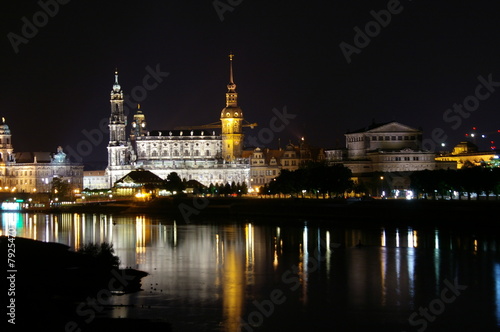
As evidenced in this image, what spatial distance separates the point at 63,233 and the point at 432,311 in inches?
1717

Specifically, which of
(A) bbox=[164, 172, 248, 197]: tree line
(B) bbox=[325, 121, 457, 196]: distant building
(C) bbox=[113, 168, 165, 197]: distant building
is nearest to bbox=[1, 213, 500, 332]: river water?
(B) bbox=[325, 121, 457, 196]: distant building

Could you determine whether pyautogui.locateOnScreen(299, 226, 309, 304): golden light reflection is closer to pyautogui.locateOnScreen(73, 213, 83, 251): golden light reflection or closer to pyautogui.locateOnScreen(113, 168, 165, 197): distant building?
pyautogui.locateOnScreen(73, 213, 83, 251): golden light reflection

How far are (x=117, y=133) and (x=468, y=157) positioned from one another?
2434 inches

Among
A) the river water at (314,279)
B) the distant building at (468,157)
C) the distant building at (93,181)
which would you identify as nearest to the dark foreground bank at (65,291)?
the river water at (314,279)

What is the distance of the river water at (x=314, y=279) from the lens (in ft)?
108

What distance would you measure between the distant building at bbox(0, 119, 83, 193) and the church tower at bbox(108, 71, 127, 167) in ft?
63.7

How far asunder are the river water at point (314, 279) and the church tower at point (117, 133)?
8723cm

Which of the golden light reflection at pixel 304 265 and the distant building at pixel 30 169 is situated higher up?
the distant building at pixel 30 169

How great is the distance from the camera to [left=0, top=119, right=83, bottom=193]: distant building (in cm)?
17562

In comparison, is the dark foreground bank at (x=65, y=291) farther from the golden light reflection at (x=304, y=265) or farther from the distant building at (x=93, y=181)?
the distant building at (x=93, y=181)

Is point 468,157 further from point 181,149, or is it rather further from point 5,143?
point 5,143

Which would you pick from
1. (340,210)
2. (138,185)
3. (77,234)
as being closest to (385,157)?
(138,185)

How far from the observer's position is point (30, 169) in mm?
177500

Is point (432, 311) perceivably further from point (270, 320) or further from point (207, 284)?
point (207, 284)
